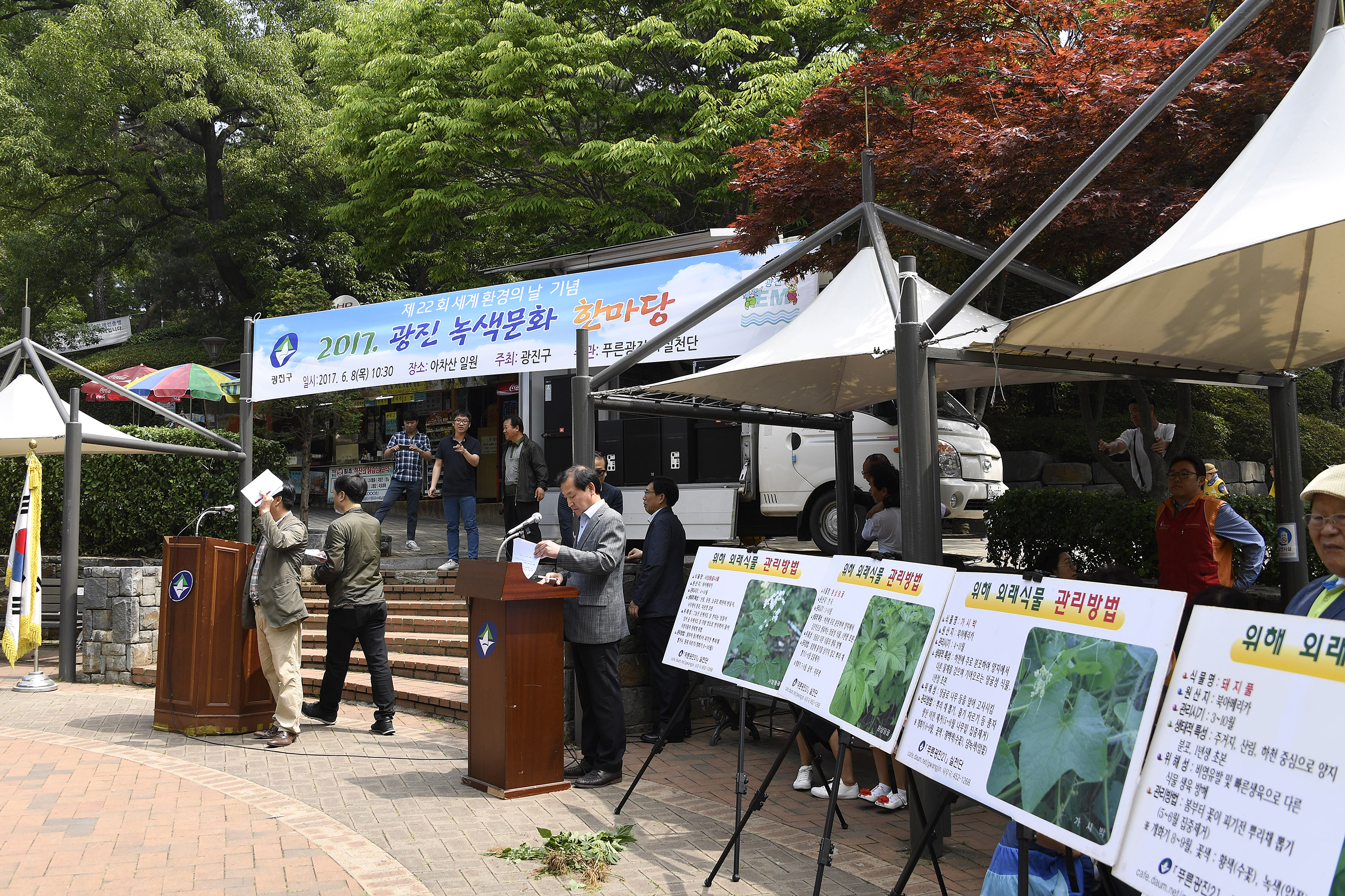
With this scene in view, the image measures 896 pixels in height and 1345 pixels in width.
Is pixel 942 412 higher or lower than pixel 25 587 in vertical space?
higher

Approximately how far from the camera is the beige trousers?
697 cm

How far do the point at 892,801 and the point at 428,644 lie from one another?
5.14 meters

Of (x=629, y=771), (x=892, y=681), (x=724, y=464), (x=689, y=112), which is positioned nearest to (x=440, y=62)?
(x=689, y=112)

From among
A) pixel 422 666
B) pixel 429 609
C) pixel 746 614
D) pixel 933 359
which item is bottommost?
pixel 422 666

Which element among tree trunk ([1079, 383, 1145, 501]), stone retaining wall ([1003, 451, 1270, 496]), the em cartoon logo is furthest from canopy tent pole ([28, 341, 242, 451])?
stone retaining wall ([1003, 451, 1270, 496])

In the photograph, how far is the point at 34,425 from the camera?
1044 centimetres

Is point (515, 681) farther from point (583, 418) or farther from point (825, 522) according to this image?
point (825, 522)

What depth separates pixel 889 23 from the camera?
327 inches

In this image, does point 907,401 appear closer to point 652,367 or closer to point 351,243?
point 652,367

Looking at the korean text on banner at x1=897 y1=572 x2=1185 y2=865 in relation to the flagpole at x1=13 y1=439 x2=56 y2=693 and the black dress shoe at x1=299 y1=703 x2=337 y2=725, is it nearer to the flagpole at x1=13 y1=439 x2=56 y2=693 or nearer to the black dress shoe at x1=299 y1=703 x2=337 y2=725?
the black dress shoe at x1=299 y1=703 x2=337 y2=725

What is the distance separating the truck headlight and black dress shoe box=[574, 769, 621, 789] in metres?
5.09

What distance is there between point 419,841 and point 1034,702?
3.28 m

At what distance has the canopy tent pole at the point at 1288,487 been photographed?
6.05 meters

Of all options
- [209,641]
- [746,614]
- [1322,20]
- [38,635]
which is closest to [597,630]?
[746,614]
